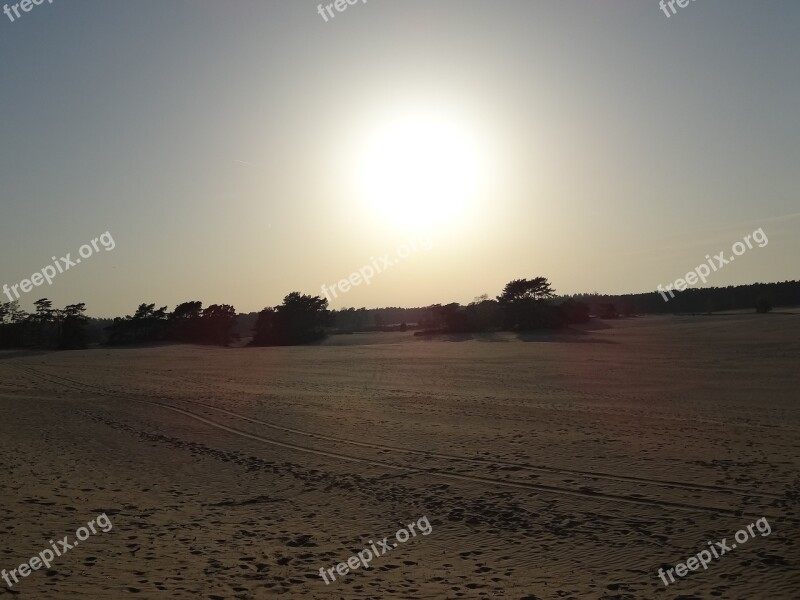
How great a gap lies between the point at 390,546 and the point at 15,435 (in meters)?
13.6

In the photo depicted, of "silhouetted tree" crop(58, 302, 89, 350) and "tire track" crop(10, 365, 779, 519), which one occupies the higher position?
"silhouetted tree" crop(58, 302, 89, 350)

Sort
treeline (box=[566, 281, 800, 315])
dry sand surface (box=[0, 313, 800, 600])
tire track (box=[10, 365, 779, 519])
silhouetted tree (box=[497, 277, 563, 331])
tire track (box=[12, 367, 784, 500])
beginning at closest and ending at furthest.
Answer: dry sand surface (box=[0, 313, 800, 600]) < tire track (box=[10, 365, 779, 519]) < tire track (box=[12, 367, 784, 500]) < silhouetted tree (box=[497, 277, 563, 331]) < treeline (box=[566, 281, 800, 315])

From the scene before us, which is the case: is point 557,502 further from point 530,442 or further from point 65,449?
point 65,449

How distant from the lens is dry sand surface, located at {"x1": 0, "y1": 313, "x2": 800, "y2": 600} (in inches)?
325

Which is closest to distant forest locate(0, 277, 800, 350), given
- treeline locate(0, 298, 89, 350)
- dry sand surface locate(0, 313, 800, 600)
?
treeline locate(0, 298, 89, 350)

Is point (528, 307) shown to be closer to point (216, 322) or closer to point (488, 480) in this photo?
point (216, 322)

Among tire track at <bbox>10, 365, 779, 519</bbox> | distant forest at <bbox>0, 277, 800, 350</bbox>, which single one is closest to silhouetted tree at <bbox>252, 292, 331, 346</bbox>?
distant forest at <bbox>0, 277, 800, 350</bbox>

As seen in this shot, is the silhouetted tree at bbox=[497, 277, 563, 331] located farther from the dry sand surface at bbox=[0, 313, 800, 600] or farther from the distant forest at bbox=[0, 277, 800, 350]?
the dry sand surface at bbox=[0, 313, 800, 600]

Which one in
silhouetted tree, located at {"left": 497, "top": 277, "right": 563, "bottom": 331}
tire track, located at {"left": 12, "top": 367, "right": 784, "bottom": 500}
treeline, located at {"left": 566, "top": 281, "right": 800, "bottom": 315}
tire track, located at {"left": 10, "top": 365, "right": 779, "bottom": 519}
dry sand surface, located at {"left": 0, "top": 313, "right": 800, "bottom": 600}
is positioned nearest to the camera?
dry sand surface, located at {"left": 0, "top": 313, "right": 800, "bottom": 600}

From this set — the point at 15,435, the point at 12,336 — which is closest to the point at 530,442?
the point at 15,435

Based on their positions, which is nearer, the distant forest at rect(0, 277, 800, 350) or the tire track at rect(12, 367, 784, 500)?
the tire track at rect(12, 367, 784, 500)

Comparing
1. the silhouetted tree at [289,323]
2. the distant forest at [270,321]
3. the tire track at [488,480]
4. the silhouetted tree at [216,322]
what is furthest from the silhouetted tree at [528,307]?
the tire track at [488,480]

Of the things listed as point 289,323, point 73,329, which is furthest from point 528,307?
point 73,329

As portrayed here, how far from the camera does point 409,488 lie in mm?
12664
